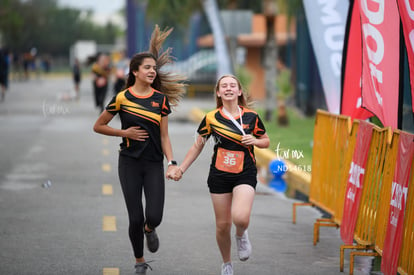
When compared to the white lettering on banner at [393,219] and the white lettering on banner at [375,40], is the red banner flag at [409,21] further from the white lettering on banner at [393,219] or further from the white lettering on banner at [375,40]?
the white lettering on banner at [393,219]

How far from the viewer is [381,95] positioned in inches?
324

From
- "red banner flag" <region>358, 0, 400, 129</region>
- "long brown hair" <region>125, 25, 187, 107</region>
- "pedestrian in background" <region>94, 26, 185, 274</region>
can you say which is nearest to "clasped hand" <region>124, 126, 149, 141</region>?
"pedestrian in background" <region>94, 26, 185, 274</region>

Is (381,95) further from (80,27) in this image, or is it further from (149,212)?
(80,27)

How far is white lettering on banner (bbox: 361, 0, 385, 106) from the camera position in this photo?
808cm

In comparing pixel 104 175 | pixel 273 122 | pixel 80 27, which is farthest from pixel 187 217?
pixel 80 27

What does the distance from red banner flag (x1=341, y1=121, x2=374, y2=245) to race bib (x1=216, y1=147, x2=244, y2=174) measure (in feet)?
4.64

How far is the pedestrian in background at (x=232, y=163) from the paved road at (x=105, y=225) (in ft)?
2.56

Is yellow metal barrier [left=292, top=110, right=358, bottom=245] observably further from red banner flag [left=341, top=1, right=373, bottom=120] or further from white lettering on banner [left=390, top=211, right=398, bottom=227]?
white lettering on banner [left=390, top=211, right=398, bottom=227]

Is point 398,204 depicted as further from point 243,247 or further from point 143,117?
point 143,117

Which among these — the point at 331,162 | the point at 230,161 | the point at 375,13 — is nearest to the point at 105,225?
the point at 331,162

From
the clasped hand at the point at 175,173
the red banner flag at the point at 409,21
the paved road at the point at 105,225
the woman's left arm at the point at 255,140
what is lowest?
the paved road at the point at 105,225

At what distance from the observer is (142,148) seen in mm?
7113

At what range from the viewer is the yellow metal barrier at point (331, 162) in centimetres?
865

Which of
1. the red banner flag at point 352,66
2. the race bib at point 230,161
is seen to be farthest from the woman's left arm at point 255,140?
the red banner flag at point 352,66
